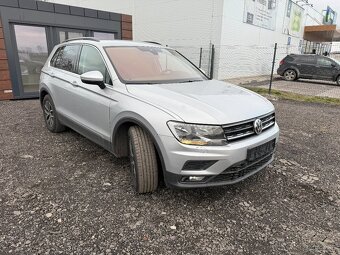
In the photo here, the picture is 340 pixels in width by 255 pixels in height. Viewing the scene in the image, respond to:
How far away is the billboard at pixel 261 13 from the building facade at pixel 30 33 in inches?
402

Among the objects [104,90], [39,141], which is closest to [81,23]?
[39,141]

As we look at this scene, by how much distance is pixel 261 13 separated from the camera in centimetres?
1812

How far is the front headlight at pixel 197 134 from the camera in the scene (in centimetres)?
260

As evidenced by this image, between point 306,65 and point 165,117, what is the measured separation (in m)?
15.3

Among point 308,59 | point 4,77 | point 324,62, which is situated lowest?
point 4,77

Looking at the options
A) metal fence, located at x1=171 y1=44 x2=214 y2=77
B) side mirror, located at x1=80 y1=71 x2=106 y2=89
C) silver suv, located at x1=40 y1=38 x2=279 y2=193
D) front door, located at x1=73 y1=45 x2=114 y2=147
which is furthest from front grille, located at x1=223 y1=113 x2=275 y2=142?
metal fence, located at x1=171 y1=44 x2=214 y2=77


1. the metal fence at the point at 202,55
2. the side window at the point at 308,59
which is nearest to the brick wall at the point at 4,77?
the metal fence at the point at 202,55

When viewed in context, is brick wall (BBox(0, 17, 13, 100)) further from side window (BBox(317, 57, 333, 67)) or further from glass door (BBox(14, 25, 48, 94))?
side window (BBox(317, 57, 333, 67))

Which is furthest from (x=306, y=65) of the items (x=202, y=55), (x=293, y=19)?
(x=293, y=19)

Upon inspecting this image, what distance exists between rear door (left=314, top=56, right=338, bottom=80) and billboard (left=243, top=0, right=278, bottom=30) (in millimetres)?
4590

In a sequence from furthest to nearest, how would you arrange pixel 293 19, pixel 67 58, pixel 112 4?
pixel 293 19, pixel 112 4, pixel 67 58

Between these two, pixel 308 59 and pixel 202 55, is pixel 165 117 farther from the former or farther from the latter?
pixel 308 59

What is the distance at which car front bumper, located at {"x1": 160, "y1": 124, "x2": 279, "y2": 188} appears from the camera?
2592 millimetres

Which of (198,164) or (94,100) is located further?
(94,100)
